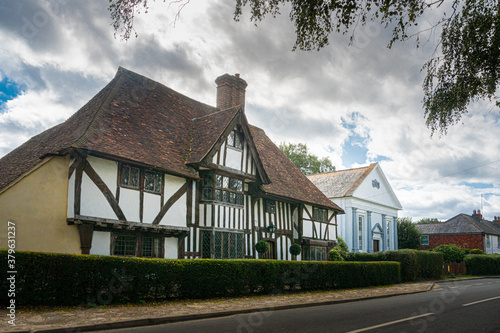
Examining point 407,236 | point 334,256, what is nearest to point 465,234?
point 407,236

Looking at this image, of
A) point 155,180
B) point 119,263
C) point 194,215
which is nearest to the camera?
point 119,263

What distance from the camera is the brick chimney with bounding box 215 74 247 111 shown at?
24.4 m

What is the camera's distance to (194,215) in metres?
17.0

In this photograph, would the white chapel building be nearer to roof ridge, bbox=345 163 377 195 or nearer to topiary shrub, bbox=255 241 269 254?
roof ridge, bbox=345 163 377 195

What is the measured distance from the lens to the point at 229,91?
963 inches

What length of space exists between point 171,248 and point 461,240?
4686 cm

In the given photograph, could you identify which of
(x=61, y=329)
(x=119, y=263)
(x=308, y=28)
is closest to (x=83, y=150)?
(x=119, y=263)

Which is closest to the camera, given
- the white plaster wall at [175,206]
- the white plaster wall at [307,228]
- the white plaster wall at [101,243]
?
the white plaster wall at [101,243]

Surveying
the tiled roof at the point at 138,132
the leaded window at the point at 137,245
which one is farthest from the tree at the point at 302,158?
the leaded window at the point at 137,245

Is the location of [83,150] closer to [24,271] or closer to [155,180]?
[155,180]

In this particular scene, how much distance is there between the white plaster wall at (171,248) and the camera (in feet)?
51.5

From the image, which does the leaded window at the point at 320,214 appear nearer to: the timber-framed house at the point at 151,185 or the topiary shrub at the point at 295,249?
the timber-framed house at the point at 151,185

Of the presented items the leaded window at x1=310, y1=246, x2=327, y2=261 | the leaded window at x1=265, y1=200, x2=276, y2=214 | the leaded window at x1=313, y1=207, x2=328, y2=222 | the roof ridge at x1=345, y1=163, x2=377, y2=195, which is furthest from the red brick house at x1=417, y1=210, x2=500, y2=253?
the leaded window at x1=265, y1=200, x2=276, y2=214

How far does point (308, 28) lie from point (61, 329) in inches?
301
